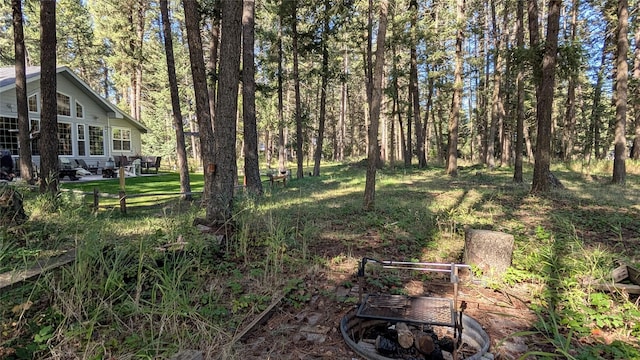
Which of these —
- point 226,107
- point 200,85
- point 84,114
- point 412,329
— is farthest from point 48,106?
point 84,114

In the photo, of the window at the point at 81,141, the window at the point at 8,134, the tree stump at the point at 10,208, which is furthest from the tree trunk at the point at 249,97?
the window at the point at 81,141

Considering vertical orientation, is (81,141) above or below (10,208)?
above

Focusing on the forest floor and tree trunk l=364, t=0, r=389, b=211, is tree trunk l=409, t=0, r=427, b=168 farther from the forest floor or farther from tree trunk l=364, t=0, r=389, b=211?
the forest floor

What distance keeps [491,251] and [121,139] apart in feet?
74.2

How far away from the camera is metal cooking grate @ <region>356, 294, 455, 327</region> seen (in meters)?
2.65

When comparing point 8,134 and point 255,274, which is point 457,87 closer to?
point 255,274

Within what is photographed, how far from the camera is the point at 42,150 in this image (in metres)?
6.79

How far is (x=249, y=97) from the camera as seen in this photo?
967 cm

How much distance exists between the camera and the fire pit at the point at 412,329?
2.52 meters

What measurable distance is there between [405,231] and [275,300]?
121 inches

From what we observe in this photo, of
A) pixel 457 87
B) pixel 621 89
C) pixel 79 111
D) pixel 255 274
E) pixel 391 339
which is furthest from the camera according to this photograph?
pixel 79 111

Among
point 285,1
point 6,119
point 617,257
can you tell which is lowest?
point 617,257

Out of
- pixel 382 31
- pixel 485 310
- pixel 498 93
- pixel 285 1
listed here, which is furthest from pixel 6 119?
pixel 498 93

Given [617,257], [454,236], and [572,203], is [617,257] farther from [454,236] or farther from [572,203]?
[572,203]
